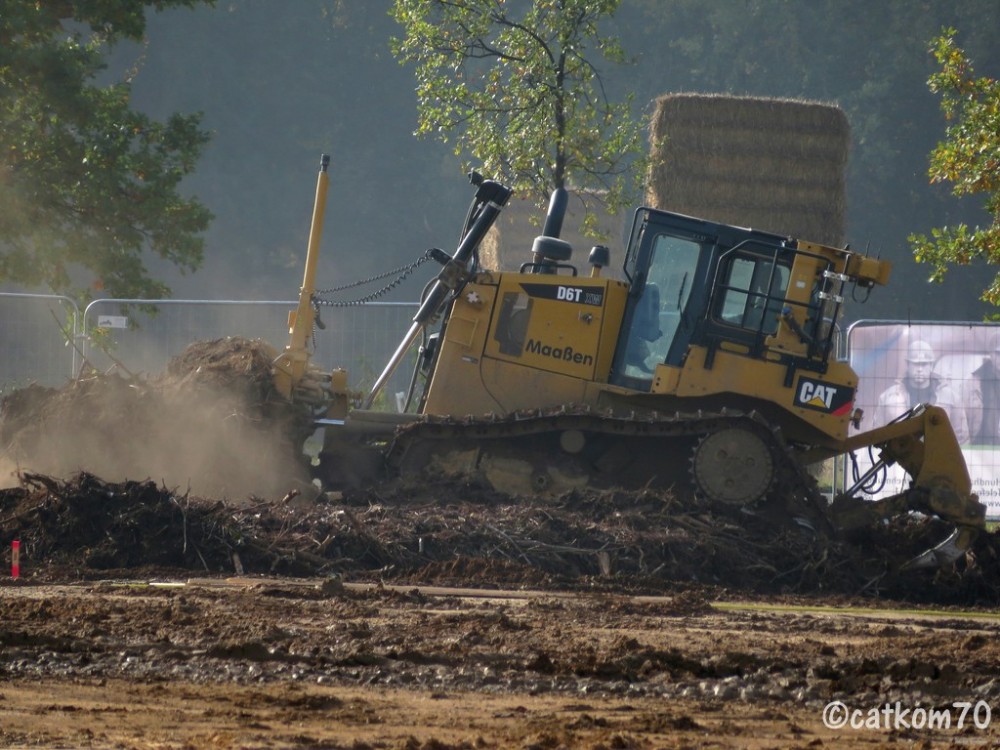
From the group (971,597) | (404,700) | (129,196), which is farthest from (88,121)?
(404,700)

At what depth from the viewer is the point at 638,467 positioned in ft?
44.2

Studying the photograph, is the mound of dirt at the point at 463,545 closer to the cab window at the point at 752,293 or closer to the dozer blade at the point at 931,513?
the dozer blade at the point at 931,513

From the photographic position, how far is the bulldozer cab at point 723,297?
13.2 m

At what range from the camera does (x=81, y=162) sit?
18500 millimetres

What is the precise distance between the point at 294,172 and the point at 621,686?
42451 mm

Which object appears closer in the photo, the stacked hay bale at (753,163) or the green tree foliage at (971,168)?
the green tree foliage at (971,168)

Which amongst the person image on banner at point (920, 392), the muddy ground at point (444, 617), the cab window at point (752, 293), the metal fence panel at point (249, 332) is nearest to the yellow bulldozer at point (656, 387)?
the cab window at point (752, 293)

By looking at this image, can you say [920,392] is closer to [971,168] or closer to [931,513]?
[971,168]

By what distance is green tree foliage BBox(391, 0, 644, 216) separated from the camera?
1805 centimetres

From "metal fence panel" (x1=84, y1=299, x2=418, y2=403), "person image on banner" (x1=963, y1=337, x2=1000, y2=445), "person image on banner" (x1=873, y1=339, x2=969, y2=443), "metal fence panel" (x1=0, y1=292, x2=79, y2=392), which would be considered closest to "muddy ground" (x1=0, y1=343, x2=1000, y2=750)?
"person image on banner" (x1=873, y1=339, x2=969, y2=443)

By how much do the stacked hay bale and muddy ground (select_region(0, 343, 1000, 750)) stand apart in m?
8.51

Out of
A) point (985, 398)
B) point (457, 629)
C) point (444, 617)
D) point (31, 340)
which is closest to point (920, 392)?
point (985, 398)

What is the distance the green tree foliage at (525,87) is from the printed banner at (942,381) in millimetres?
4120

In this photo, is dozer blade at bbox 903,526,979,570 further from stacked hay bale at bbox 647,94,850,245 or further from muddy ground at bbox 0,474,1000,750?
stacked hay bale at bbox 647,94,850,245
